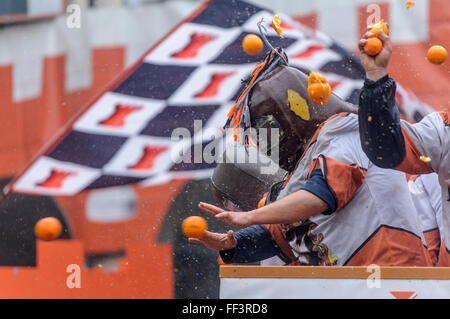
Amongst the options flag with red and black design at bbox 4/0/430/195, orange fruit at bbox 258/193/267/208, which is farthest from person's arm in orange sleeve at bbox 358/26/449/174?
flag with red and black design at bbox 4/0/430/195

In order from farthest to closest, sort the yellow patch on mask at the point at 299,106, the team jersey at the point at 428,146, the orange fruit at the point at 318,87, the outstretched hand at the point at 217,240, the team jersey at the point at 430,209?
1. the team jersey at the point at 430,209
2. the yellow patch on mask at the point at 299,106
3. the outstretched hand at the point at 217,240
4. the orange fruit at the point at 318,87
5. the team jersey at the point at 428,146

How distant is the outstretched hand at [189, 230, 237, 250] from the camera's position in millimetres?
2385

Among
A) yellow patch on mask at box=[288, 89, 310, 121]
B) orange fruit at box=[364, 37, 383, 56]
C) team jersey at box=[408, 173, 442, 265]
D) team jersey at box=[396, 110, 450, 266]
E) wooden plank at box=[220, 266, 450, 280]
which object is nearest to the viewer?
wooden plank at box=[220, 266, 450, 280]

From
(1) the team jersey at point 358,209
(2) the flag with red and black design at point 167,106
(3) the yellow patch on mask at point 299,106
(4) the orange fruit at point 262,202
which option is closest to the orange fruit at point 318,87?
(1) the team jersey at point 358,209

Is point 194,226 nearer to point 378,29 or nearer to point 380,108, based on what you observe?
point 380,108

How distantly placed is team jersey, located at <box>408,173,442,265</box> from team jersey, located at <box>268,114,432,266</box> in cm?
40

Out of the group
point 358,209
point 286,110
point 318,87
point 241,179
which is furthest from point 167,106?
point 358,209

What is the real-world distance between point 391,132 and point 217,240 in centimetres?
77

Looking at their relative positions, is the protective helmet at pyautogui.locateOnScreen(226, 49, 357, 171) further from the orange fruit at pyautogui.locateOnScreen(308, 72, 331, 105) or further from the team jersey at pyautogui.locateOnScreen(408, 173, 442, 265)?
the team jersey at pyautogui.locateOnScreen(408, 173, 442, 265)

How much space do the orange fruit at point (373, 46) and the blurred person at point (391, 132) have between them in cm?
1

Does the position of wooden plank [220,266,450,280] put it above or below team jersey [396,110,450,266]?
below

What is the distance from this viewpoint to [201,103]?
4207 millimetres

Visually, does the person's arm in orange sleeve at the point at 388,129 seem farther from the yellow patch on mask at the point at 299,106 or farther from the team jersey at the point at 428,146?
the yellow patch on mask at the point at 299,106

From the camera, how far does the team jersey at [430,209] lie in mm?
2691
